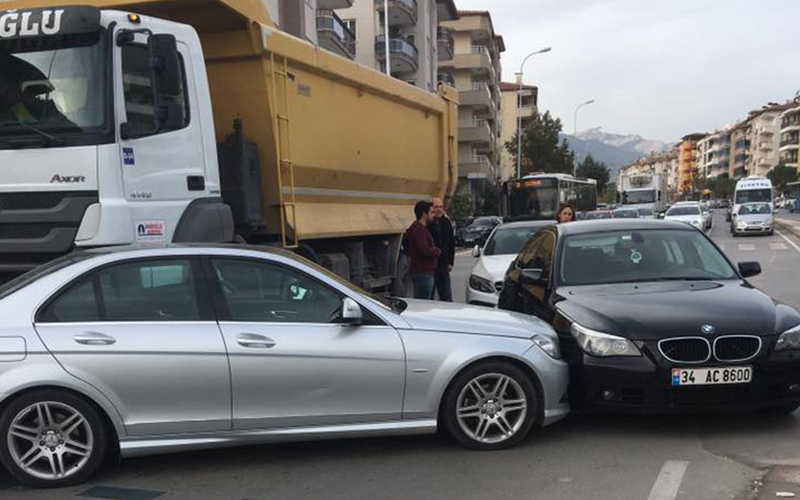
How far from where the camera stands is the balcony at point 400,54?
122ft

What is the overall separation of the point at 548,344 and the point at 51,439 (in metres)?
3.21

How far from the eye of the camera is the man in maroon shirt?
26.1 feet

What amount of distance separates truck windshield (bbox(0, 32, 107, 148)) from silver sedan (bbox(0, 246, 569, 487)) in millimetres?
1183

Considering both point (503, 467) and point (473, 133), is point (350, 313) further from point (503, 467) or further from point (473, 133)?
point (473, 133)

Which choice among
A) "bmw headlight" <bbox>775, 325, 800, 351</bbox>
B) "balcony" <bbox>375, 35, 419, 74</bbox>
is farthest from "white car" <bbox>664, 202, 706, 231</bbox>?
"bmw headlight" <bbox>775, 325, 800, 351</bbox>

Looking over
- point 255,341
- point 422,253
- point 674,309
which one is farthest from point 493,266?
point 255,341

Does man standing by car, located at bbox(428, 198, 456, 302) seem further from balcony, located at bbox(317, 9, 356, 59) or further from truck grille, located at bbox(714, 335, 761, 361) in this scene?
balcony, located at bbox(317, 9, 356, 59)

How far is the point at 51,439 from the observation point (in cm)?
394

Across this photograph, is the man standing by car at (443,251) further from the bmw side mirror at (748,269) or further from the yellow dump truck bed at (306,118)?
the bmw side mirror at (748,269)

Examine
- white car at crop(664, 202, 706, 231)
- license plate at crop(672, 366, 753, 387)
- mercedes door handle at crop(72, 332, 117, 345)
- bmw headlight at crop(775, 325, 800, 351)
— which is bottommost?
white car at crop(664, 202, 706, 231)

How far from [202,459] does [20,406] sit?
3.75 ft

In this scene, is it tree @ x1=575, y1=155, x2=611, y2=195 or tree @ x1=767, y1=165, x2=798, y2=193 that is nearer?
tree @ x1=575, y1=155, x2=611, y2=195

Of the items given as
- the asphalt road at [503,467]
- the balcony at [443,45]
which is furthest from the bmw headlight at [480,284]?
the balcony at [443,45]

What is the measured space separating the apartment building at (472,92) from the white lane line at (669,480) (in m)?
46.7
